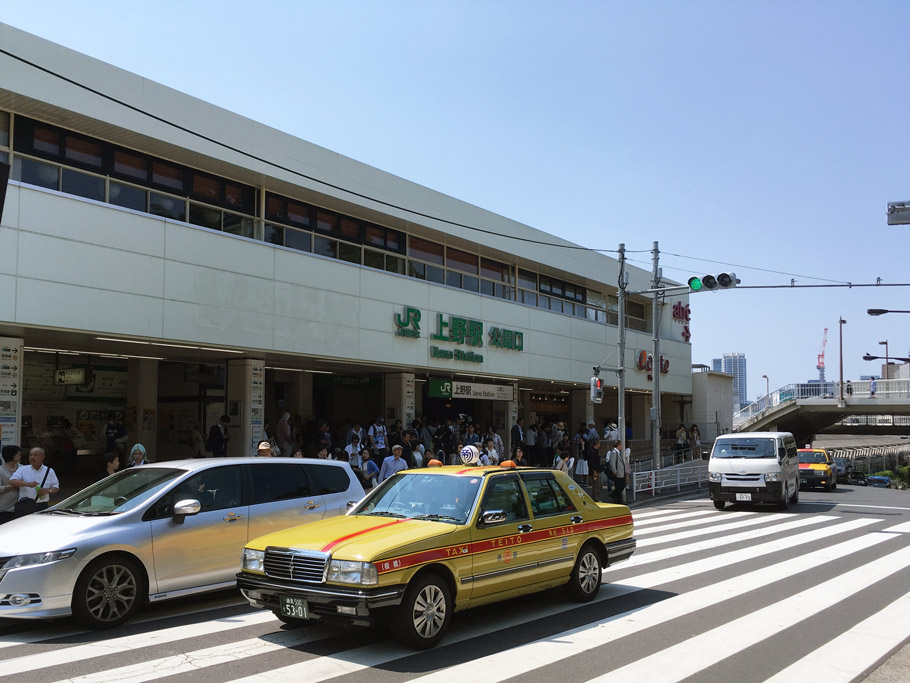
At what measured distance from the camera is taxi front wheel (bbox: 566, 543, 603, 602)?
334 inches

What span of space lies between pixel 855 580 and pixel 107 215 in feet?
48.3

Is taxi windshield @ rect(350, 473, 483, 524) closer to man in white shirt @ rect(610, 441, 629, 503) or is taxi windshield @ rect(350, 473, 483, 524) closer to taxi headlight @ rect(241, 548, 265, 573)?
taxi headlight @ rect(241, 548, 265, 573)

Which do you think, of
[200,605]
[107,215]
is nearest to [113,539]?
[200,605]

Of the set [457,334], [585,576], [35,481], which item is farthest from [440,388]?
[585,576]

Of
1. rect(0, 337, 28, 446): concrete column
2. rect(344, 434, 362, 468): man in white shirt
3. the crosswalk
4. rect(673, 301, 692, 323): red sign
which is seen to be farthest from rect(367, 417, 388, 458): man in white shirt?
rect(673, 301, 692, 323): red sign

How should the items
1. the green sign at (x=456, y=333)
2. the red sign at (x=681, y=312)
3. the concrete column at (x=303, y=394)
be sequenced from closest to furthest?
the green sign at (x=456, y=333)
the concrete column at (x=303, y=394)
the red sign at (x=681, y=312)

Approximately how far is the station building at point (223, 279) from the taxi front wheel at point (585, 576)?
11.3 metres

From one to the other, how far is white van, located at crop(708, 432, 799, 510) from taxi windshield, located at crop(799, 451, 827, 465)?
7.53 meters

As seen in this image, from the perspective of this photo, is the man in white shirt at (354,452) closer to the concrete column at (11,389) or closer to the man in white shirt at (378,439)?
the man in white shirt at (378,439)

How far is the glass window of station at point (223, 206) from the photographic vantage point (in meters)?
15.9

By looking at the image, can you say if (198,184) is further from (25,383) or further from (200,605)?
(200,605)

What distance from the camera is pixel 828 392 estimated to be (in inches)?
1911

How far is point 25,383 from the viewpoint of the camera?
21344 mm

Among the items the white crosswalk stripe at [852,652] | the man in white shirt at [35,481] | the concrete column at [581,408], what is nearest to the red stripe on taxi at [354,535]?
the white crosswalk stripe at [852,652]
